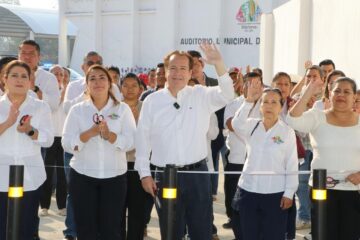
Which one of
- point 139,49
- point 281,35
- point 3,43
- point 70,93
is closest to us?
point 70,93

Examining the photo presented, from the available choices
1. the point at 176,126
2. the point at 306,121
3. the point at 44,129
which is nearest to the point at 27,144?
the point at 44,129

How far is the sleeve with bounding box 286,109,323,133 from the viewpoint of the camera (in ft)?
17.7

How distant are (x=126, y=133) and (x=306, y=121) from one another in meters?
1.54

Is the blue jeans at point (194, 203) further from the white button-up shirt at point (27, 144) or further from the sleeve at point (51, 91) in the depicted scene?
the sleeve at point (51, 91)

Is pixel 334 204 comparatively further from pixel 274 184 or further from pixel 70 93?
pixel 70 93

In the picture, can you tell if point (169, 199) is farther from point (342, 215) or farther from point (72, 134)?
point (342, 215)

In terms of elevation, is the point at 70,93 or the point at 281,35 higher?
the point at 281,35

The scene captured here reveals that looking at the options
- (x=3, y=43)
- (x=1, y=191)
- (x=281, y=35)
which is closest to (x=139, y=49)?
(x=3, y=43)

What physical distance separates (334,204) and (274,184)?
51 cm

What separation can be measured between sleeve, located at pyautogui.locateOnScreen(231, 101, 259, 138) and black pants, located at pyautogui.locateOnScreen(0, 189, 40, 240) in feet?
5.99

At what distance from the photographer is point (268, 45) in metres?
18.8

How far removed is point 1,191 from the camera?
5.42 metres

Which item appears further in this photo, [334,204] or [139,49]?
[139,49]

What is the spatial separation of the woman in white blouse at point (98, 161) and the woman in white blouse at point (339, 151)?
4.98ft
